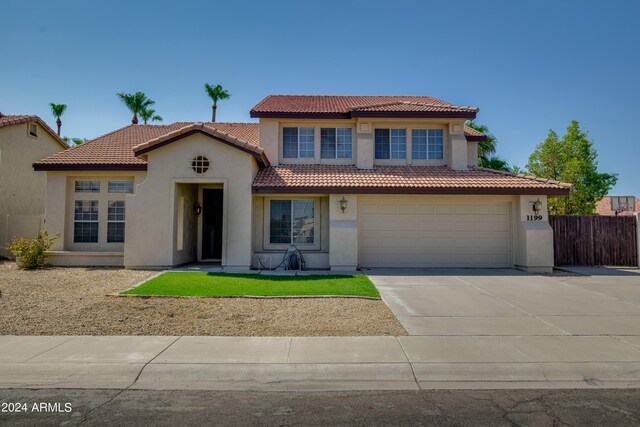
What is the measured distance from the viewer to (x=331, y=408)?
426 cm

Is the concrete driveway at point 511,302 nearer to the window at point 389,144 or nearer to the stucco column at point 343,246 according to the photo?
the stucco column at point 343,246

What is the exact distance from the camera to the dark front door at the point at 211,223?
52.0 feet

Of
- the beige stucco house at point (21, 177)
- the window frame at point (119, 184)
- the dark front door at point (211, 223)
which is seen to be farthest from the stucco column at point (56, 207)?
the dark front door at point (211, 223)

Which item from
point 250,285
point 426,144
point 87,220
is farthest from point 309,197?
point 87,220

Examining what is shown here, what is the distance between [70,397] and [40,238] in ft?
39.2

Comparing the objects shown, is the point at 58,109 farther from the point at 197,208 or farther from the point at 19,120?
the point at 197,208

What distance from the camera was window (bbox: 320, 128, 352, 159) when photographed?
16328 mm

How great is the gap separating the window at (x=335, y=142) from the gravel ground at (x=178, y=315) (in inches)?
335

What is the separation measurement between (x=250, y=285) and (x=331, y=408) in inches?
265

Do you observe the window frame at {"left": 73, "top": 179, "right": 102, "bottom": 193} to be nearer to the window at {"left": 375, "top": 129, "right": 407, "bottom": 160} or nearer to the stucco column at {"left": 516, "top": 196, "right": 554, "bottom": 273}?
the window at {"left": 375, "top": 129, "right": 407, "bottom": 160}

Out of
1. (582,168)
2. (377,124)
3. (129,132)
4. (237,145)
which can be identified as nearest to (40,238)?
(129,132)

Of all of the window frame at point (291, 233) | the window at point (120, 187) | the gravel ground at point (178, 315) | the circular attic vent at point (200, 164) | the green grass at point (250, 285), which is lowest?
the gravel ground at point (178, 315)

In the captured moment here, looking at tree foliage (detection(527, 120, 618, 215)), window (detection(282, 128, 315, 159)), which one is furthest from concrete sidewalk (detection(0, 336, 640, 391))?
tree foliage (detection(527, 120, 618, 215))

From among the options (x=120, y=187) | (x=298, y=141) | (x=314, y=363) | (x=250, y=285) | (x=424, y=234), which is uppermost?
(x=298, y=141)
